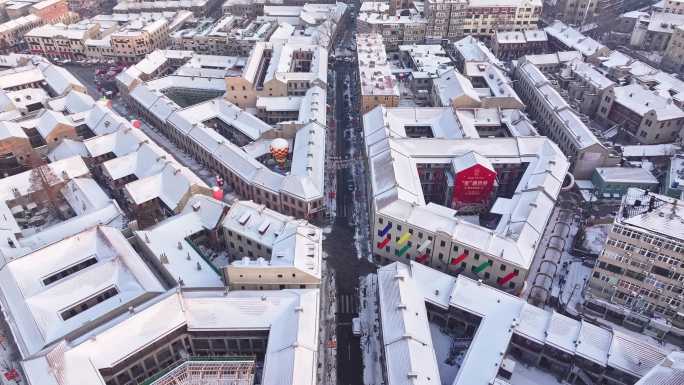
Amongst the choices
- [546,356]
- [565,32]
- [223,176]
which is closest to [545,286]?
[546,356]

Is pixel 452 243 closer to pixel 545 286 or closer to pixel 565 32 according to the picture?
pixel 545 286

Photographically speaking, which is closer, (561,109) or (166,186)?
(166,186)

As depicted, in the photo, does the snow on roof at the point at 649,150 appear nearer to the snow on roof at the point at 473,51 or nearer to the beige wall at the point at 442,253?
the snow on roof at the point at 473,51

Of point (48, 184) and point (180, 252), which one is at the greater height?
point (48, 184)

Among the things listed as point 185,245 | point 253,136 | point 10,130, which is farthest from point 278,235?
point 10,130

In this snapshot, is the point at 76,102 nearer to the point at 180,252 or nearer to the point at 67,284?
the point at 67,284
